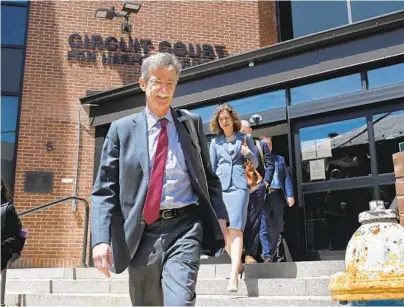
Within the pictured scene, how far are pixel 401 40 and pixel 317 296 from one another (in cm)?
404

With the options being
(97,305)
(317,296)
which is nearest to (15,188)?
(97,305)

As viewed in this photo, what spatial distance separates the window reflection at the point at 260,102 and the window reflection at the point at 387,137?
1611 millimetres

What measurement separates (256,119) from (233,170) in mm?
3427

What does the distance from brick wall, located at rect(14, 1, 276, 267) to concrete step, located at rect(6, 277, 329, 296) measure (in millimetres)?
2970

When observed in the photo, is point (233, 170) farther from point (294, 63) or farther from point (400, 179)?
point (294, 63)

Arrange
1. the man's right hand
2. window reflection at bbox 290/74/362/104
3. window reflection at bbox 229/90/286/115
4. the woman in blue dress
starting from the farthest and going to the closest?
window reflection at bbox 229/90/286/115 → window reflection at bbox 290/74/362/104 → the woman in blue dress → the man's right hand

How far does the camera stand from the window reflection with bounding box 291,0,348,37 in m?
10.8

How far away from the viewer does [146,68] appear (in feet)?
8.89

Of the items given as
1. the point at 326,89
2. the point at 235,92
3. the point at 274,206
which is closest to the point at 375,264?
the point at 274,206

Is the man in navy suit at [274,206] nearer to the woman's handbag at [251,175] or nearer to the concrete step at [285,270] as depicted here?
the concrete step at [285,270]

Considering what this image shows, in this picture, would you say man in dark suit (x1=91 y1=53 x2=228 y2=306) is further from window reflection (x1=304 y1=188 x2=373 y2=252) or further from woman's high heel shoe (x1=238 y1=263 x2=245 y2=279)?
window reflection (x1=304 y1=188 x2=373 y2=252)

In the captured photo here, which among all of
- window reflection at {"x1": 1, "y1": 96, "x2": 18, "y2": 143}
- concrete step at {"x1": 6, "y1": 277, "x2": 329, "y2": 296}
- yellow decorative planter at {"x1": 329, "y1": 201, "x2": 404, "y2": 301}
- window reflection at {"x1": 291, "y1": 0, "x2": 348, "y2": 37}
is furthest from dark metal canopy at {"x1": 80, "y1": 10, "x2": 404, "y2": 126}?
yellow decorative planter at {"x1": 329, "y1": 201, "x2": 404, "y2": 301}

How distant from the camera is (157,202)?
2525mm

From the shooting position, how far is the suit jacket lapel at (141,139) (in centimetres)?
259
